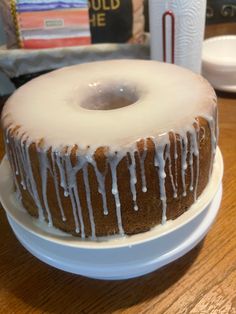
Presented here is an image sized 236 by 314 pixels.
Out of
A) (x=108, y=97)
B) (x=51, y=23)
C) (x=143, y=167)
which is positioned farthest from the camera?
(x=51, y=23)

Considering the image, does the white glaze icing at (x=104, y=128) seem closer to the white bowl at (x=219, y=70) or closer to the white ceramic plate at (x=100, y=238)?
the white ceramic plate at (x=100, y=238)

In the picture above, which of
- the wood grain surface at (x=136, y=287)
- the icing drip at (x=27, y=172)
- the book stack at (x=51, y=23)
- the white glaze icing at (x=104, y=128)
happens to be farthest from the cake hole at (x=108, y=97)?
the book stack at (x=51, y=23)

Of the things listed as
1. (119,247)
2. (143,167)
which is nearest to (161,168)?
(143,167)

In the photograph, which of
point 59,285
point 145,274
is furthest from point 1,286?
point 145,274

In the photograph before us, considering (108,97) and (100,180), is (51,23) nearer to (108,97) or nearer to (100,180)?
(108,97)

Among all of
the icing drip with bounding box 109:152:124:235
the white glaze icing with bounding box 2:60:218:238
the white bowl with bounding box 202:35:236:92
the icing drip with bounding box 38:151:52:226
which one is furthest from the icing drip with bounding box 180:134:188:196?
the white bowl with bounding box 202:35:236:92

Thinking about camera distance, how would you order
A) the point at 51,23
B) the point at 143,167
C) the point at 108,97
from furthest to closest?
the point at 51,23 < the point at 108,97 < the point at 143,167

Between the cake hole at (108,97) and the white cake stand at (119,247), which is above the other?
the cake hole at (108,97)

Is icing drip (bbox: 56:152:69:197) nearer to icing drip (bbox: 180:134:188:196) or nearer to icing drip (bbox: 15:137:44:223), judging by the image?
icing drip (bbox: 15:137:44:223)
